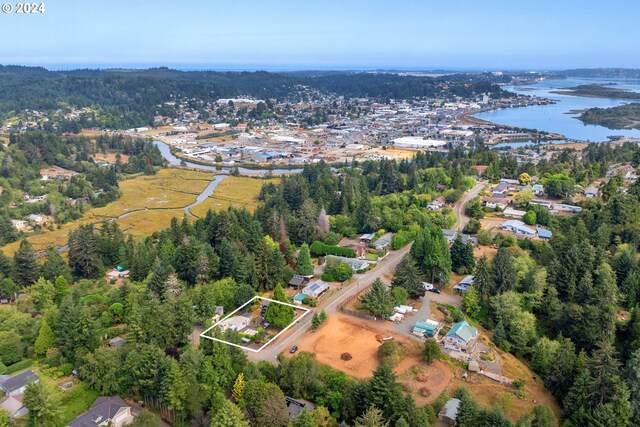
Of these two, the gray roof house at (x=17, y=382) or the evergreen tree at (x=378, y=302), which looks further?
the evergreen tree at (x=378, y=302)

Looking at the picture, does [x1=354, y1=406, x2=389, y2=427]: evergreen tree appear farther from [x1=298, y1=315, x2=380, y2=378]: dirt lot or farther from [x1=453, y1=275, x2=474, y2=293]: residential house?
[x1=453, y1=275, x2=474, y2=293]: residential house

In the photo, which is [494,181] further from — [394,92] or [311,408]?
[394,92]

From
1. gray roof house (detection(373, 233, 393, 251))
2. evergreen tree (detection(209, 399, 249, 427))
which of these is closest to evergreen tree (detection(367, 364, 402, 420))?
evergreen tree (detection(209, 399, 249, 427))

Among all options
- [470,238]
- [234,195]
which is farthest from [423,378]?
[234,195]

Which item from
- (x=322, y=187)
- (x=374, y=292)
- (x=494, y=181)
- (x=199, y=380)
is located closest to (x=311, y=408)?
(x=199, y=380)

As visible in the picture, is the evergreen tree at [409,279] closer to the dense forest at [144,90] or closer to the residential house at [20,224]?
the residential house at [20,224]

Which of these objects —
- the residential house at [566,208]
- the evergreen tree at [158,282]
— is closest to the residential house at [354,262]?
the evergreen tree at [158,282]
